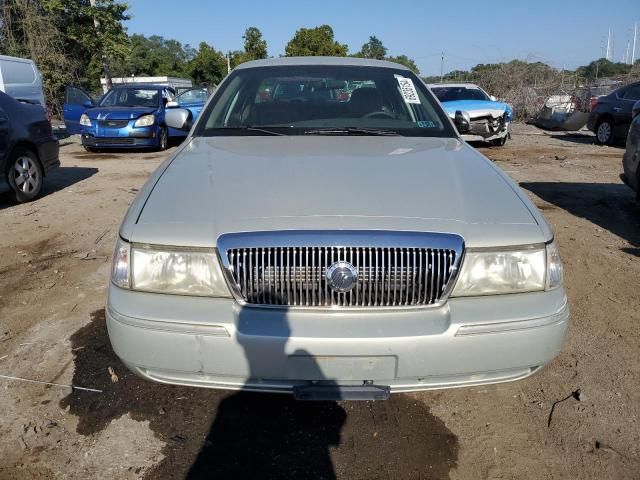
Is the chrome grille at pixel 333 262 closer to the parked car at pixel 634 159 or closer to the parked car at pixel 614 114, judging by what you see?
the parked car at pixel 634 159

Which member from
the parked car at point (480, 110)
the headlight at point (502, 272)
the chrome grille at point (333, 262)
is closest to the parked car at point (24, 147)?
the chrome grille at point (333, 262)

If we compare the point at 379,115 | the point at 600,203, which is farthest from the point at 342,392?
the point at 600,203

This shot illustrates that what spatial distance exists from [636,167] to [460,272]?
4.93 meters

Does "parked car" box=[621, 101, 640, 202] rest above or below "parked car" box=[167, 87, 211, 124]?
below

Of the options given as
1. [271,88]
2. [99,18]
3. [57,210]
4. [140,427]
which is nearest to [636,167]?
[271,88]

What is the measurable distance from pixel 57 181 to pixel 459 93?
29.8 ft

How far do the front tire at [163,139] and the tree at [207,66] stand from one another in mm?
43370

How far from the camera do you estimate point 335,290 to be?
200 centimetres

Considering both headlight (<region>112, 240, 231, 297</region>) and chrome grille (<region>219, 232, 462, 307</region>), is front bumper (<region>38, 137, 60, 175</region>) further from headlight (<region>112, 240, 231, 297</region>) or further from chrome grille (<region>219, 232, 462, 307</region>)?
chrome grille (<region>219, 232, 462, 307</region>)

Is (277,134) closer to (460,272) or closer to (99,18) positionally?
(460,272)

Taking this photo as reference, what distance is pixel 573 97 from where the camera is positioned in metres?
19.0

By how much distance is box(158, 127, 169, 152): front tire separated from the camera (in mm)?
11920

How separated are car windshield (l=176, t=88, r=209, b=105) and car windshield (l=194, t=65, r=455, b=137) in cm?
1032

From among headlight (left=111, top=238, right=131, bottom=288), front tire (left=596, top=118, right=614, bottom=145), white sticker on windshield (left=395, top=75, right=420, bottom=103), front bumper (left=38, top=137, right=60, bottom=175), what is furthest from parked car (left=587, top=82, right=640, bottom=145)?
headlight (left=111, top=238, right=131, bottom=288)
